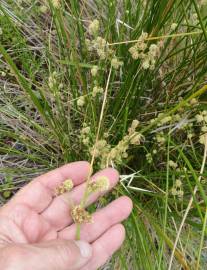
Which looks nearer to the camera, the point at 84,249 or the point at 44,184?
the point at 84,249

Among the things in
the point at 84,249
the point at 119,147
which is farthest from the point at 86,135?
the point at 84,249

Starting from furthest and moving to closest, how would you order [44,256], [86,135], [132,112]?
[132,112] < [86,135] < [44,256]

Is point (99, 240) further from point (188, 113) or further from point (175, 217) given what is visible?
point (188, 113)

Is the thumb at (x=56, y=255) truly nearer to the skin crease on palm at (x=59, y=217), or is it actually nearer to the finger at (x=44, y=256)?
the finger at (x=44, y=256)

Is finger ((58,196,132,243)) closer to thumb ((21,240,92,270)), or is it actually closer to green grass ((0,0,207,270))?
green grass ((0,0,207,270))

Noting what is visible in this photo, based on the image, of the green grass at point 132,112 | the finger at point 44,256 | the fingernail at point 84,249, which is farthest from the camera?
the green grass at point 132,112

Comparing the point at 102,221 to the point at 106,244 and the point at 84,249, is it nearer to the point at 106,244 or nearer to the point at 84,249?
the point at 106,244

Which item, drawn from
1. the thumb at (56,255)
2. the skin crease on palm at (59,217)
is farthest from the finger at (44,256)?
the skin crease on palm at (59,217)
